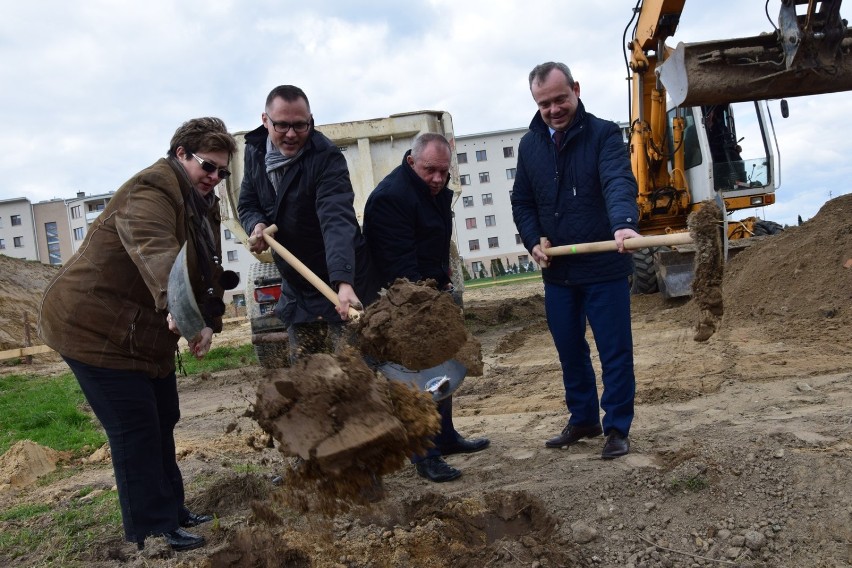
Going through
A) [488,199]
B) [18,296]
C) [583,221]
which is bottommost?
[583,221]

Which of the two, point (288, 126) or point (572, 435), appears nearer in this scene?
point (288, 126)

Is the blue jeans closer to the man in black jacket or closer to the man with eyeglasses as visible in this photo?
the man in black jacket

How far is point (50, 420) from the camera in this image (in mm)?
7215

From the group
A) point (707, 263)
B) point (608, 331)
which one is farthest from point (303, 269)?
point (707, 263)

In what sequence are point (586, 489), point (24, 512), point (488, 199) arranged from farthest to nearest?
point (488, 199) → point (24, 512) → point (586, 489)

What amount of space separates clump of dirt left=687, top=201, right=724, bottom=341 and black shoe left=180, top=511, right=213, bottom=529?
2.69 metres

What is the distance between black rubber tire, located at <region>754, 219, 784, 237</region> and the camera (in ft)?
37.2

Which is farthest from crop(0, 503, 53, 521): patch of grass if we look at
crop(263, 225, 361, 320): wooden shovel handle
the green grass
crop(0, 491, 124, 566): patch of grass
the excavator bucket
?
the green grass

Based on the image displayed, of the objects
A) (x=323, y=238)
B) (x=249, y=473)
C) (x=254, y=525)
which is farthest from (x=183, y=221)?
(x=249, y=473)

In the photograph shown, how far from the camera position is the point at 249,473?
422 centimetres

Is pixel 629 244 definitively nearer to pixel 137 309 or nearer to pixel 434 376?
pixel 434 376

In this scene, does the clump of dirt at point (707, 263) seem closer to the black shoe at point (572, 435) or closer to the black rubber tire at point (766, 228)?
the black shoe at point (572, 435)

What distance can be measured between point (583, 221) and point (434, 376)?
115 cm

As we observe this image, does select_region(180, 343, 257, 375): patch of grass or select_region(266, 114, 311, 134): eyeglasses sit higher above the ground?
select_region(266, 114, 311, 134): eyeglasses
